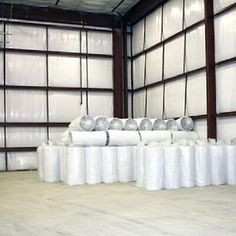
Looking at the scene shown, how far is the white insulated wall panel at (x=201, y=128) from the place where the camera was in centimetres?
1089

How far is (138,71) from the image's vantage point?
1509 centimetres

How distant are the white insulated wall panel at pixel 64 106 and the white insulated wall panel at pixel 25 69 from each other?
69 cm

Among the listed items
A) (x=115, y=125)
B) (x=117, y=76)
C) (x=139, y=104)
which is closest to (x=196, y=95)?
(x=115, y=125)

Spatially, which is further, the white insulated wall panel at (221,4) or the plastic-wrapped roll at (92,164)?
the white insulated wall panel at (221,4)

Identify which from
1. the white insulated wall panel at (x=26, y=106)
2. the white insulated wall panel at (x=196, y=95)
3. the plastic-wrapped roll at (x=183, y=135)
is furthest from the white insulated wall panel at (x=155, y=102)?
the white insulated wall panel at (x=26, y=106)

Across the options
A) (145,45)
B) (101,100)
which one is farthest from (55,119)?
(145,45)

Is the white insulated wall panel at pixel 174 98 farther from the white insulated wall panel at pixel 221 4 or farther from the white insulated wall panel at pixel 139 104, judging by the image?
the white insulated wall panel at pixel 221 4

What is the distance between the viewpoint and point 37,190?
25.7 feet

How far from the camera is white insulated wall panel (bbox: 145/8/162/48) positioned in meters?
13.5

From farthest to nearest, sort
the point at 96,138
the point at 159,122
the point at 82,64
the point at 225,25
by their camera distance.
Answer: the point at 82,64 → the point at 159,122 → the point at 225,25 → the point at 96,138

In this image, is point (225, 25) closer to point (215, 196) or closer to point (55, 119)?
point (215, 196)

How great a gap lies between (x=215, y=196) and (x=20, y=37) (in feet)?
33.2

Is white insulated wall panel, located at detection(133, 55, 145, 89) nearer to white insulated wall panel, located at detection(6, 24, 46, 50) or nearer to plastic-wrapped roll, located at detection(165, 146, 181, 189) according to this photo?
white insulated wall panel, located at detection(6, 24, 46, 50)

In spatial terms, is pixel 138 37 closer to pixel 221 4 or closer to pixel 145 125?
pixel 221 4
